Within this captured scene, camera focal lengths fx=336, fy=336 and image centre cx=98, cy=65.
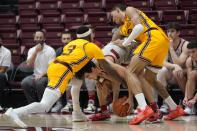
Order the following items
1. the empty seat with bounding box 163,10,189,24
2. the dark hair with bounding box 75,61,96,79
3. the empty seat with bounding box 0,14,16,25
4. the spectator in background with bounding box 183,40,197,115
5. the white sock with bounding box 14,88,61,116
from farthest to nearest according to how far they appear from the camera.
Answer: the empty seat with bounding box 0,14,16,25, the empty seat with bounding box 163,10,189,24, the spectator in background with bounding box 183,40,197,115, the dark hair with bounding box 75,61,96,79, the white sock with bounding box 14,88,61,116

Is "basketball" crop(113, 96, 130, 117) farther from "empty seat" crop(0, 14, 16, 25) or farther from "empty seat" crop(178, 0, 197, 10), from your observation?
"empty seat" crop(0, 14, 16, 25)

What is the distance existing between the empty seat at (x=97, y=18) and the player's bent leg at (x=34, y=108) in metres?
5.08

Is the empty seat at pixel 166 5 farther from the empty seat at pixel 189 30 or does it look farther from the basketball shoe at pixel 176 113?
the basketball shoe at pixel 176 113

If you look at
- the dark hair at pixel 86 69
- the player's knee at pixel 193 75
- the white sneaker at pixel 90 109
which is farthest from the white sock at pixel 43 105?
the player's knee at pixel 193 75

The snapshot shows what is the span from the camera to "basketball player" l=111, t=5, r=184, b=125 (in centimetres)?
399

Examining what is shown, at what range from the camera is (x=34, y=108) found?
11.4ft

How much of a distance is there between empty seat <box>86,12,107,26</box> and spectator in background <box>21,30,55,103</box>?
2.51 metres

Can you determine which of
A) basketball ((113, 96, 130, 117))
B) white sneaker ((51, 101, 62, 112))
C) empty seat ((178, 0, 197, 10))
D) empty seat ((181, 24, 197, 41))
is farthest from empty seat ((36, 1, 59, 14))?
basketball ((113, 96, 130, 117))

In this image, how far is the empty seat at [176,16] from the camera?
7.98 metres

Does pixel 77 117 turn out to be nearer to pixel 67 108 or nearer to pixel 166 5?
pixel 67 108

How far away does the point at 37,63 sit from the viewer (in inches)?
249

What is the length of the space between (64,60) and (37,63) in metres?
2.53

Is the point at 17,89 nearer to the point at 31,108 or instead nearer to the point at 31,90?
the point at 31,90

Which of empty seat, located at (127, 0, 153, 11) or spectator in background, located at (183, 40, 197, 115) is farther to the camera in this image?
empty seat, located at (127, 0, 153, 11)
